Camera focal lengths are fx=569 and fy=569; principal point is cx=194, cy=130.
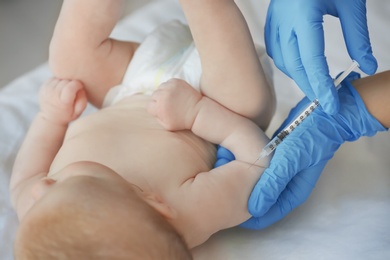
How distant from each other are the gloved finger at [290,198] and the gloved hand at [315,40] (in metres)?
0.13

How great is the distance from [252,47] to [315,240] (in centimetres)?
33

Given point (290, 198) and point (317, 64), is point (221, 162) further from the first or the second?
point (317, 64)

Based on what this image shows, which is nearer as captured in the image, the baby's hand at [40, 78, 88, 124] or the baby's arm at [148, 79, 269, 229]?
the baby's arm at [148, 79, 269, 229]

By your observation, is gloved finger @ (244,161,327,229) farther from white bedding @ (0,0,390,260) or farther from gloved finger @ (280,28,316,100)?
gloved finger @ (280,28,316,100)

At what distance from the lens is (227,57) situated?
94cm

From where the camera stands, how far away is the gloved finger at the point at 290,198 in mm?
933

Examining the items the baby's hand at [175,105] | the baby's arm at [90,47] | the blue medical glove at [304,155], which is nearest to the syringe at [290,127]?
the blue medical glove at [304,155]

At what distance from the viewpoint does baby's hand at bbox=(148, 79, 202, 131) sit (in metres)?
0.94

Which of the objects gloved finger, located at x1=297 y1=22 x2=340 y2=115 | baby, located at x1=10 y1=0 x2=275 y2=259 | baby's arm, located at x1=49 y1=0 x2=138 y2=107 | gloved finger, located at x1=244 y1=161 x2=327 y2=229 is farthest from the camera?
baby's arm, located at x1=49 y1=0 x2=138 y2=107

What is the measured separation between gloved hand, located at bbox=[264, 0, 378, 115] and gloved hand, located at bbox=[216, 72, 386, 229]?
2.2 inches

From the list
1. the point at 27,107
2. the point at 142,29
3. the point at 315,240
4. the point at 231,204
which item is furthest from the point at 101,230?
the point at 142,29

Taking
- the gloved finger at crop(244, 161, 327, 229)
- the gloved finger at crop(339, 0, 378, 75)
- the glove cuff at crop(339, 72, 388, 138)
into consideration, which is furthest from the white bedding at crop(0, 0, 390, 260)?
the gloved finger at crop(339, 0, 378, 75)

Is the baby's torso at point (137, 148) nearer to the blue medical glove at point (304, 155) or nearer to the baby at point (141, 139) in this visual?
the baby at point (141, 139)

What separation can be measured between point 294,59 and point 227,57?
12cm
